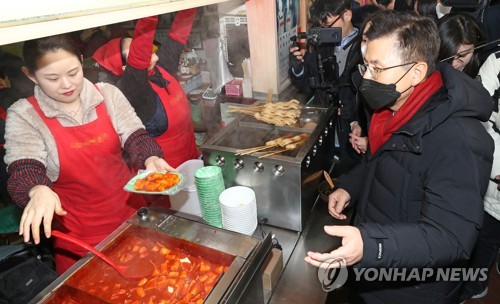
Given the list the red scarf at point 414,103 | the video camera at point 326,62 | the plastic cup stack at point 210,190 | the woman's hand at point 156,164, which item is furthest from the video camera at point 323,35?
the woman's hand at point 156,164

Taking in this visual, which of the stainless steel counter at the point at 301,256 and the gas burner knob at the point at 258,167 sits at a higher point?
the gas burner knob at the point at 258,167

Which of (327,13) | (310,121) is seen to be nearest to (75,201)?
(310,121)

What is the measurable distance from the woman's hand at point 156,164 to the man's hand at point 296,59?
209 cm

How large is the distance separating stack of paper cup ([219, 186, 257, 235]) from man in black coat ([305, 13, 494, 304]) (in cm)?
54

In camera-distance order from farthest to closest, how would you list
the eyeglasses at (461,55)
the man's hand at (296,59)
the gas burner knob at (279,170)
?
the man's hand at (296,59), the eyeglasses at (461,55), the gas burner knob at (279,170)

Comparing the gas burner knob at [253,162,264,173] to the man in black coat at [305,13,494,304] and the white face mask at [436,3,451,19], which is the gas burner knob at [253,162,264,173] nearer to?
the man in black coat at [305,13,494,304]

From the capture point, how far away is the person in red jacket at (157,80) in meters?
1.75

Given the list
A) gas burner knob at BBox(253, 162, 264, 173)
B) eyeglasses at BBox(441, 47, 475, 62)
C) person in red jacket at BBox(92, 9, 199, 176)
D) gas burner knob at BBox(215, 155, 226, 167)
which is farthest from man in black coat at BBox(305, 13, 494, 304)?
person in red jacket at BBox(92, 9, 199, 176)

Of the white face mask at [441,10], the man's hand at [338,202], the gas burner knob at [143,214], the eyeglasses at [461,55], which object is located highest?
the white face mask at [441,10]

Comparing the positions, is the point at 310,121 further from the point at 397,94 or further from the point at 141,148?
the point at 141,148

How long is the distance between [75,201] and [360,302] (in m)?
1.97

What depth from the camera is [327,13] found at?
11.3 ft

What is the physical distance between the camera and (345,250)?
4.20ft

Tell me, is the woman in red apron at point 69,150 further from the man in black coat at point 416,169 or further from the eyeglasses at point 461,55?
the eyeglasses at point 461,55
